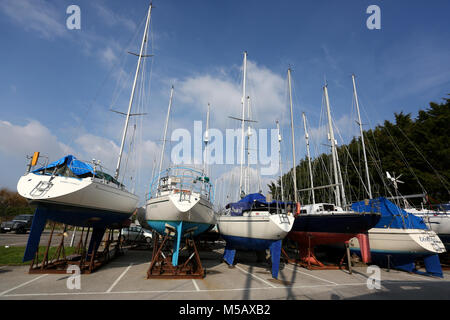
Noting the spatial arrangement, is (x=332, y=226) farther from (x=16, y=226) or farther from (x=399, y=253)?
(x=16, y=226)

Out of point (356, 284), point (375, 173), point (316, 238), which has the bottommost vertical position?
point (356, 284)

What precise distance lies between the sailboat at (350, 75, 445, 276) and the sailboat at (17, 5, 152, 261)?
12047 mm

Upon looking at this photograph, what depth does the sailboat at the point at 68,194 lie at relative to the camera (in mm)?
6564

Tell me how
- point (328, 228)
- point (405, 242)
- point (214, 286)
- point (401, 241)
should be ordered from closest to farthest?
point (214, 286) → point (328, 228) → point (405, 242) → point (401, 241)

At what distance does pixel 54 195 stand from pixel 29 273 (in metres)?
3.20

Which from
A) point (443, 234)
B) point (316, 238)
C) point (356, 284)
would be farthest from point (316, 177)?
point (356, 284)

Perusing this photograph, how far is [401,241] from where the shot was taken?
10.3 meters

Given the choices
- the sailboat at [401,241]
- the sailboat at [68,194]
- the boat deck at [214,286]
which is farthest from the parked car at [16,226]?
the sailboat at [401,241]

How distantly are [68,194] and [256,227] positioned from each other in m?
6.99

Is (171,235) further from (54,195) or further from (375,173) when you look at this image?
(375,173)

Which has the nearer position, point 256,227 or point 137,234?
point 256,227
